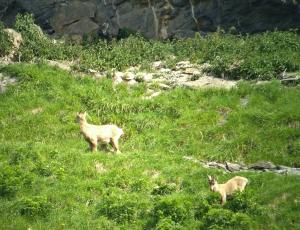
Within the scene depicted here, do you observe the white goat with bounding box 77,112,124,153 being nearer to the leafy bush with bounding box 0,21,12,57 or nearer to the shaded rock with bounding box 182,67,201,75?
the shaded rock with bounding box 182,67,201,75

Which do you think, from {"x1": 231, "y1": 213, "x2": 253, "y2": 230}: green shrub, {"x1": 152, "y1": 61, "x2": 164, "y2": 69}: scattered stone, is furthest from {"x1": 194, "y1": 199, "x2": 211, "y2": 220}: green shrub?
{"x1": 152, "y1": 61, "x2": 164, "y2": 69}: scattered stone

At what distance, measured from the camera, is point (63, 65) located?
35875 millimetres

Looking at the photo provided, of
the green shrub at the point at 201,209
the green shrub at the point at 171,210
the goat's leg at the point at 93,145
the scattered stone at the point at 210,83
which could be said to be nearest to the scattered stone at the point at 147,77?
the scattered stone at the point at 210,83

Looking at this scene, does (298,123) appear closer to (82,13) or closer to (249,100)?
(249,100)

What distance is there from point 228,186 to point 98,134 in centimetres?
718

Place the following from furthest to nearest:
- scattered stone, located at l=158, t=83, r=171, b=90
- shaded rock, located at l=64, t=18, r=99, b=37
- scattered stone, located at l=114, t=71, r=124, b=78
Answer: shaded rock, located at l=64, t=18, r=99, b=37
scattered stone, located at l=114, t=71, r=124, b=78
scattered stone, located at l=158, t=83, r=171, b=90

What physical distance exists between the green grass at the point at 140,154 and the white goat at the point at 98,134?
25.5 inches

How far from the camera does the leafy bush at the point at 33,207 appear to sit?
19.8 metres

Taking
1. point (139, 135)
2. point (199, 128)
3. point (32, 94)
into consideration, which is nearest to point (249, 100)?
point (199, 128)

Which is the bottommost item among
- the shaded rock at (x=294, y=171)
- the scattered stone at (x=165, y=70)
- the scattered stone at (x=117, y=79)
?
the scattered stone at (x=117, y=79)

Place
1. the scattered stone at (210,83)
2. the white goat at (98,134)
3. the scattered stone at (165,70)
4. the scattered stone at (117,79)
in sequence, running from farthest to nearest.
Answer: the scattered stone at (165,70) → the scattered stone at (117,79) → the scattered stone at (210,83) → the white goat at (98,134)

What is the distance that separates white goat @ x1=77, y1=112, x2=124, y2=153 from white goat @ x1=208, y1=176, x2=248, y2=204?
6.46 meters

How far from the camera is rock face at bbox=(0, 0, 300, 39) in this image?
4369cm

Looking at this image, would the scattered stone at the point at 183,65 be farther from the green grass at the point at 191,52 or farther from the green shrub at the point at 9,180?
the green shrub at the point at 9,180
